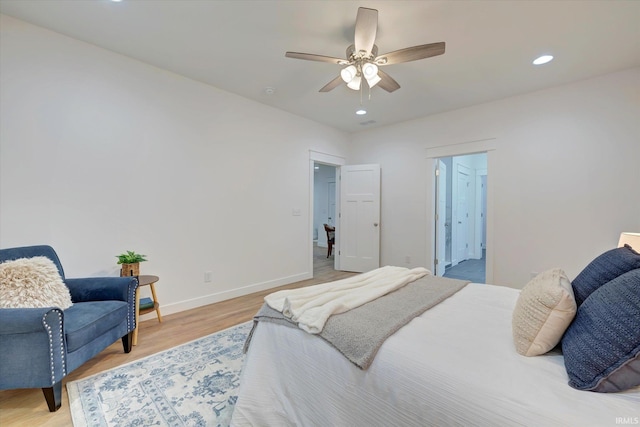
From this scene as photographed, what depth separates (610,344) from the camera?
84 centimetres

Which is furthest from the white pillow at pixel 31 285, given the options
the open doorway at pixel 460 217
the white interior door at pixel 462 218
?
the white interior door at pixel 462 218

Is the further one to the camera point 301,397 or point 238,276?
point 238,276

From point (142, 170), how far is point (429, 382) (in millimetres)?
3211

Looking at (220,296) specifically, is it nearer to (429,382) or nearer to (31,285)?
(31,285)

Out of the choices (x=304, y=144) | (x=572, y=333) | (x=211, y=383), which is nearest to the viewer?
(x=572, y=333)

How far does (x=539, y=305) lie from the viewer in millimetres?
1075

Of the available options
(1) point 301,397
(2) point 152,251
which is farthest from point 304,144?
(1) point 301,397

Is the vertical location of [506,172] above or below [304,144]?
below

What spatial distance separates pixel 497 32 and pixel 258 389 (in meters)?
3.23

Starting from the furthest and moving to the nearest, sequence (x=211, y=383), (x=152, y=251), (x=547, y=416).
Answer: (x=152, y=251)
(x=211, y=383)
(x=547, y=416)

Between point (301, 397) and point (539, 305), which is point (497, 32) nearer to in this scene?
point (539, 305)

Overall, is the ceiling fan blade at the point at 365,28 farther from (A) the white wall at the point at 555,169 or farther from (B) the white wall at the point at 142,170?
(A) the white wall at the point at 555,169

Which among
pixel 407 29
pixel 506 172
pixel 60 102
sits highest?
pixel 407 29

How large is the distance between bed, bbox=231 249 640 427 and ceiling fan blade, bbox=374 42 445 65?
70.0 inches
